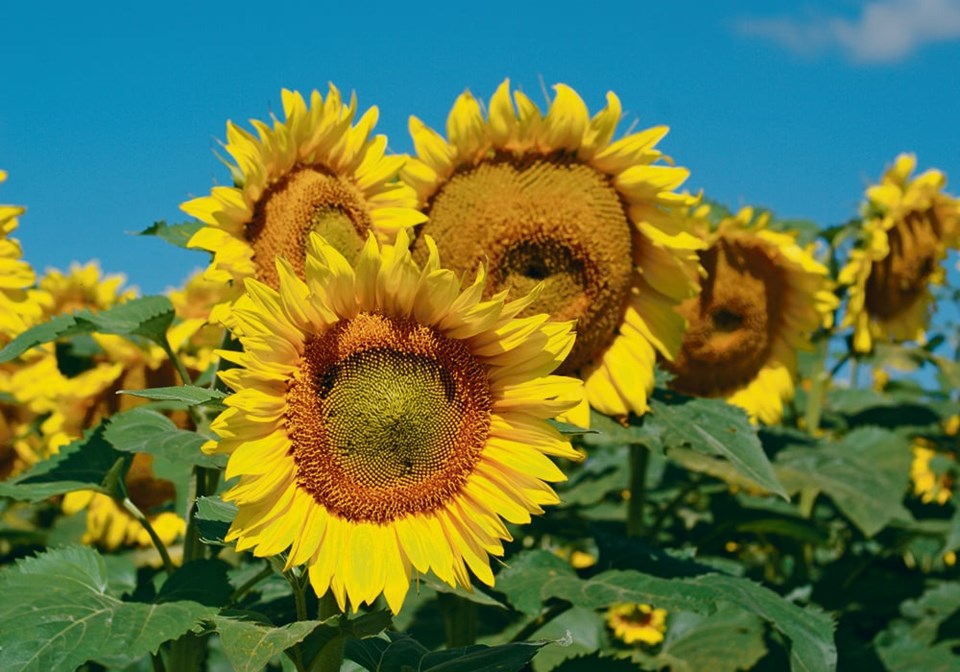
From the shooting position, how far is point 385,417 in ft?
7.01

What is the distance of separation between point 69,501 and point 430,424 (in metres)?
2.84

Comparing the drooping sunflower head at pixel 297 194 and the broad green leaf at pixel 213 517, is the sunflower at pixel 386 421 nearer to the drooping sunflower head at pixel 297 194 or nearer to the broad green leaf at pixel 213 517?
the broad green leaf at pixel 213 517

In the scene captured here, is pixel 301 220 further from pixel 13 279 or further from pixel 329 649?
pixel 13 279


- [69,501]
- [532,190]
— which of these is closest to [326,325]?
[532,190]

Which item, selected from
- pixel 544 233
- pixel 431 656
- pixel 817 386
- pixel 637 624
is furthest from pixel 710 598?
pixel 817 386

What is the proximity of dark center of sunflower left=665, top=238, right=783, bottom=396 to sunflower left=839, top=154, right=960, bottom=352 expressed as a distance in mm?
816

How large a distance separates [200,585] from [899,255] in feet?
12.4

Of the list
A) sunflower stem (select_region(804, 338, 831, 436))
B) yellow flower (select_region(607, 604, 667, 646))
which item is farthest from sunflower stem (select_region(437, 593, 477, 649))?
sunflower stem (select_region(804, 338, 831, 436))

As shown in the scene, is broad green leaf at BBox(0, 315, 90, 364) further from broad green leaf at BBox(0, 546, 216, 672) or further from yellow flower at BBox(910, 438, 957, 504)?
yellow flower at BBox(910, 438, 957, 504)

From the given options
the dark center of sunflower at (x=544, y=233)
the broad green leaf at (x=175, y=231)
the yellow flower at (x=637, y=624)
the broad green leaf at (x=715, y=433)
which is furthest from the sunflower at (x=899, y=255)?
the broad green leaf at (x=175, y=231)

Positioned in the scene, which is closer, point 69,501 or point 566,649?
point 566,649

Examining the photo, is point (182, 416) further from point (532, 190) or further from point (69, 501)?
point (532, 190)

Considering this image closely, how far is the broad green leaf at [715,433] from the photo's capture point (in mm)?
3014

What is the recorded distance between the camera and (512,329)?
6.98 ft
